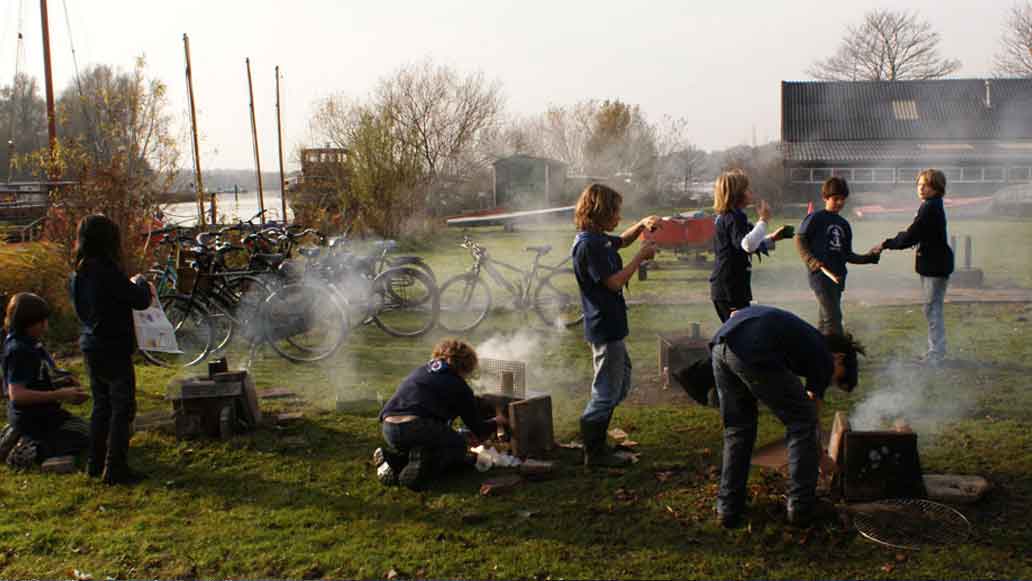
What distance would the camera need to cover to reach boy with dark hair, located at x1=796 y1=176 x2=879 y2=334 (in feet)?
22.5

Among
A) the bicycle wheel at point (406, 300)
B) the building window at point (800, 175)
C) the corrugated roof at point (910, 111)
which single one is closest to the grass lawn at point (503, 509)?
the bicycle wheel at point (406, 300)

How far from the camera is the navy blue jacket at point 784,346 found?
3875mm

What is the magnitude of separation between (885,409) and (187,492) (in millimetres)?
4668

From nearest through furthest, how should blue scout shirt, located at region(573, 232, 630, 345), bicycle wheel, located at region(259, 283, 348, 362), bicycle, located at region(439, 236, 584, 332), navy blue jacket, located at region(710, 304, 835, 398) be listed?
navy blue jacket, located at region(710, 304, 835, 398) → blue scout shirt, located at region(573, 232, 630, 345) → bicycle wheel, located at region(259, 283, 348, 362) → bicycle, located at region(439, 236, 584, 332)

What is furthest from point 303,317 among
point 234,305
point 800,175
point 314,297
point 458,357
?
point 800,175

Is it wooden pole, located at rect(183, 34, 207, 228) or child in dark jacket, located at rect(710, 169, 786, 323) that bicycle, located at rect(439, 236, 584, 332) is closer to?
child in dark jacket, located at rect(710, 169, 786, 323)

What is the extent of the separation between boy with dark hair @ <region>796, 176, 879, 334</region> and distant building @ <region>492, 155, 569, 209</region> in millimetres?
30187

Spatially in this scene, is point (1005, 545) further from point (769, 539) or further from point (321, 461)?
point (321, 461)

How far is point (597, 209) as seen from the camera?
4.98 metres

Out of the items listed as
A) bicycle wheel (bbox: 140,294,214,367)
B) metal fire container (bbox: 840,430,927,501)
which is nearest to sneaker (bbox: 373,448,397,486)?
metal fire container (bbox: 840,430,927,501)

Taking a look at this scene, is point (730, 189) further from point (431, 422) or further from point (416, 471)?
point (416, 471)

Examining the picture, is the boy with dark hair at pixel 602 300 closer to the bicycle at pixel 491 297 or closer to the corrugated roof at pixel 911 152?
the bicycle at pixel 491 297

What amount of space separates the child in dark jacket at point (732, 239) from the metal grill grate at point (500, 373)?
1.45 m

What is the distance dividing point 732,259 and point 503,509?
2.38 metres
